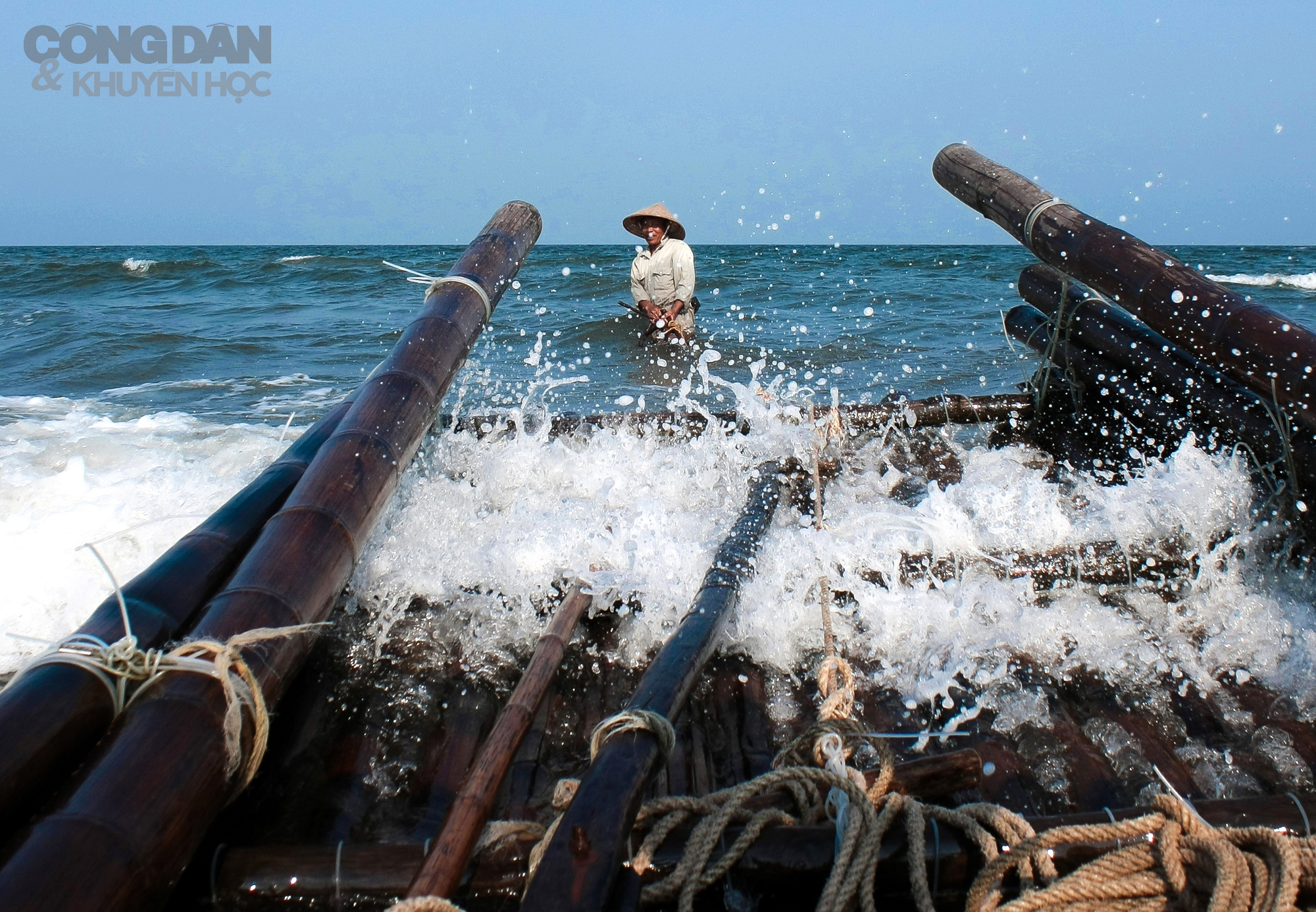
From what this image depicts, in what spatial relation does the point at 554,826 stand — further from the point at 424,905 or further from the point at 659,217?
the point at 659,217

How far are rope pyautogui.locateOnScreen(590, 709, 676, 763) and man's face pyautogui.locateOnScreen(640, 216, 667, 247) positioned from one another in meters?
8.47

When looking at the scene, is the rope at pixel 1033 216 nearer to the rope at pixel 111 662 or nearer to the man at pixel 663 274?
the rope at pixel 111 662

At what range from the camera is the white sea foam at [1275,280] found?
21188 mm

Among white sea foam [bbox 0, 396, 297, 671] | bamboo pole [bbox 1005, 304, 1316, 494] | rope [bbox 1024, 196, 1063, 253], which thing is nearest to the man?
white sea foam [bbox 0, 396, 297, 671]

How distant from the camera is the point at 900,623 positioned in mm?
2643

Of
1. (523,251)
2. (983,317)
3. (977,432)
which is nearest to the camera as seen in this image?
(523,251)

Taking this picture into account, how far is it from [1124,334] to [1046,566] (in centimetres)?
186

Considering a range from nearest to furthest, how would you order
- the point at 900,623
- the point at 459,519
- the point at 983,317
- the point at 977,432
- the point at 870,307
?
the point at 900,623 → the point at 459,519 → the point at 977,432 → the point at 983,317 → the point at 870,307

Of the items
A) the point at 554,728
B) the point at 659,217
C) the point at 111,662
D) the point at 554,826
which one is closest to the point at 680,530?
the point at 554,728

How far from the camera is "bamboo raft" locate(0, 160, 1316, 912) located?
1.43 metres

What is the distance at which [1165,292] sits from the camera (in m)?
3.16

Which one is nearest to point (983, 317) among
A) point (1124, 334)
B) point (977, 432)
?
point (977, 432)

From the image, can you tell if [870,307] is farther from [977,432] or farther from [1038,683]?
[1038,683]

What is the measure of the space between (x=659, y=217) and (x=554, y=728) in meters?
7.96
